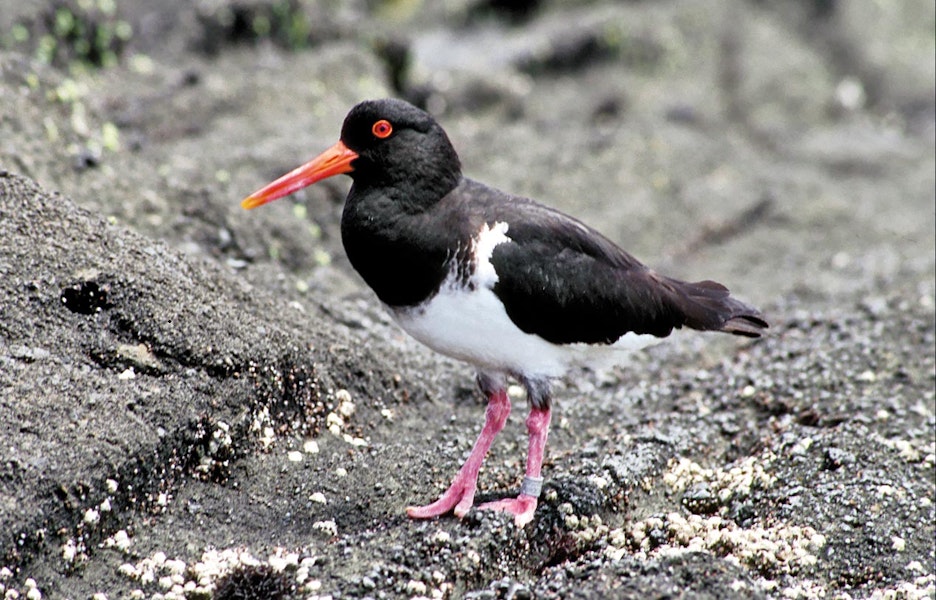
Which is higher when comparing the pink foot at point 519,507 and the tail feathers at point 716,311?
the tail feathers at point 716,311

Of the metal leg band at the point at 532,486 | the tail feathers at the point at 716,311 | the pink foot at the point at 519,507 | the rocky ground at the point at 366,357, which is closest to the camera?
the rocky ground at the point at 366,357

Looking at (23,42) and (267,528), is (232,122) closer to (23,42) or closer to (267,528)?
(23,42)

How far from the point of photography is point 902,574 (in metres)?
5.93

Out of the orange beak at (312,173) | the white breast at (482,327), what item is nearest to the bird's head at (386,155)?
the orange beak at (312,173)

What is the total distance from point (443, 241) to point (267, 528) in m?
1.76

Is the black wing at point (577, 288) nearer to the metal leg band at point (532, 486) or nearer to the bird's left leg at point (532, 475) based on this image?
the bird's left leg at point (532, 475)

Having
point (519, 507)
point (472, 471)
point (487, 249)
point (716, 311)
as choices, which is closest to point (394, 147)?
point (487, 249)

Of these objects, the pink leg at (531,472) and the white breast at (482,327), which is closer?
the white breast at (482,327)

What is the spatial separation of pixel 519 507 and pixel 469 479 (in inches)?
12.5

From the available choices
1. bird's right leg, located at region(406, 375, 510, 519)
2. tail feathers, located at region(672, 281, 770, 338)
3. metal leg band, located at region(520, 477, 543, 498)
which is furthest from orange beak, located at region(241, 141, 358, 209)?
tail feathers, located at region(672, 281, 770, 338)

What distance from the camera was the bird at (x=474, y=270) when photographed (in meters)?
5.57

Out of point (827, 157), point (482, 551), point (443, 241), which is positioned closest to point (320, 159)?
point (443, 241)

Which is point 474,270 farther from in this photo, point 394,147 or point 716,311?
point 716,311

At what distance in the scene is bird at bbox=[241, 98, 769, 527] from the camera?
18.3 feet
